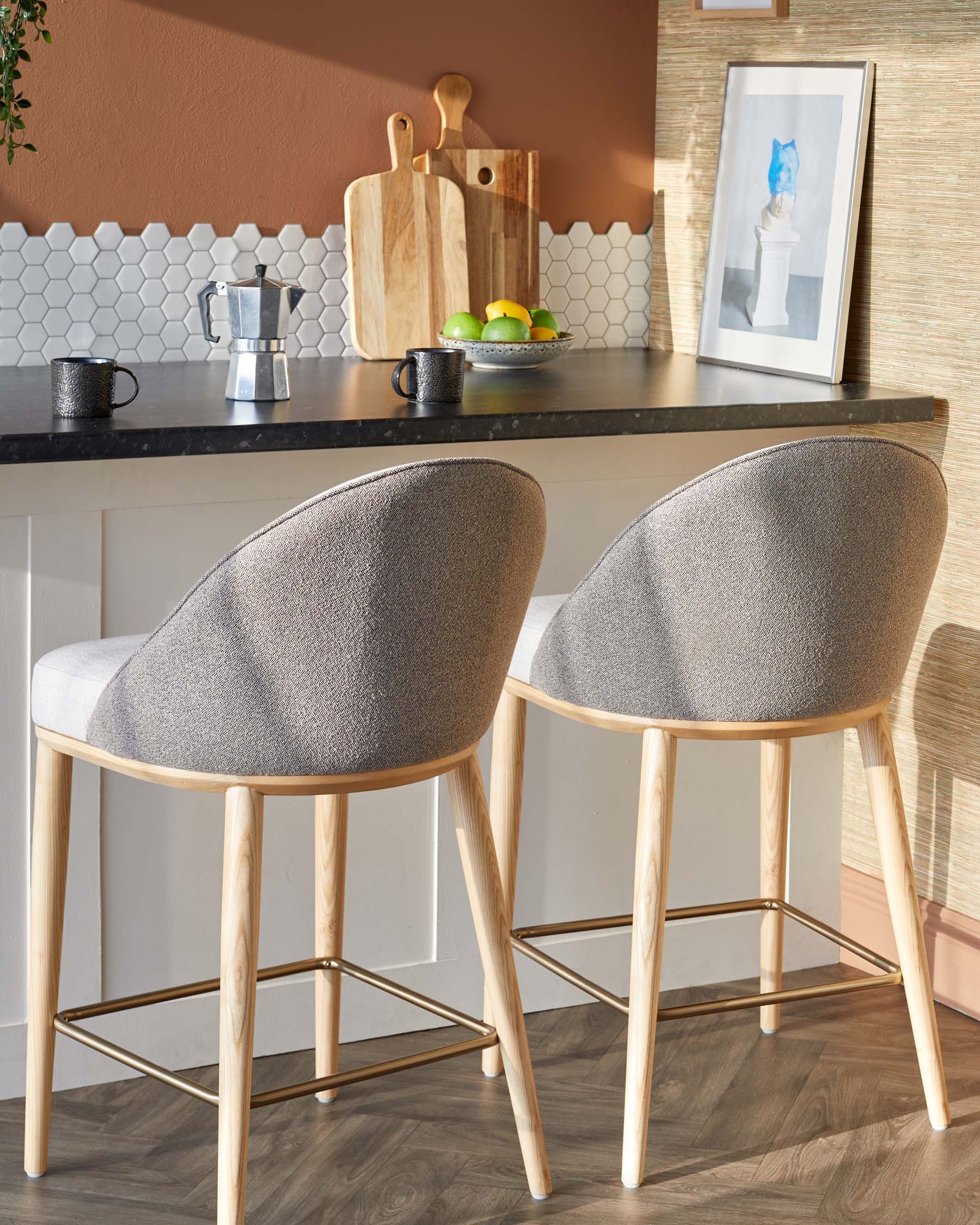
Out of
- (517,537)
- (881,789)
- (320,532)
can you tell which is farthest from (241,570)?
(881,789)

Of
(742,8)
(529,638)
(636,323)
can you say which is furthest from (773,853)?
(742,8)

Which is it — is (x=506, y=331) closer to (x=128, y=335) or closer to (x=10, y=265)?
(x=128, y=335)

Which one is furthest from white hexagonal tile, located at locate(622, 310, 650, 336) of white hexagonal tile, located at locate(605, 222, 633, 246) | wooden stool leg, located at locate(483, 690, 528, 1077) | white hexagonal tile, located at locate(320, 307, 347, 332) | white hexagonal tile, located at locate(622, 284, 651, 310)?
wooden stool leg, located at locate(483, 690, 528, 1077)

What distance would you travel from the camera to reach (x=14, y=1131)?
91.1 inches

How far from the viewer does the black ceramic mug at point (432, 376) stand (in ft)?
7.82

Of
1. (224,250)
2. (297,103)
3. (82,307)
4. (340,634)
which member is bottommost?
(340,634)

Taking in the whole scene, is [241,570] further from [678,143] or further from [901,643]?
[678,143]

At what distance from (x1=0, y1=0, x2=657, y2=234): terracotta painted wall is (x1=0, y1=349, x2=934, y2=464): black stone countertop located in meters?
0.29

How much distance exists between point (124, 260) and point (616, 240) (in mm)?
951

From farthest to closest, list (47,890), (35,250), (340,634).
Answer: (35,250) < (47,890) < (340,634)

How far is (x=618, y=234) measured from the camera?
3.17 meters

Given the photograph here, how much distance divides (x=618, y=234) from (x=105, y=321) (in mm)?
1001

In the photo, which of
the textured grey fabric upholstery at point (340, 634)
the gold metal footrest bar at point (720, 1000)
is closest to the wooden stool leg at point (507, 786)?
the gold metal footrest bar at point (720, 1000)

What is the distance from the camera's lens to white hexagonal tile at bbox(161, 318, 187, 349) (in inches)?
112
